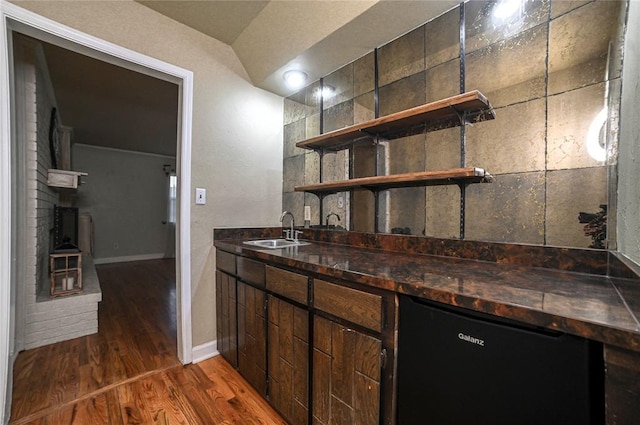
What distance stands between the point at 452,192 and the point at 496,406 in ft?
3.30

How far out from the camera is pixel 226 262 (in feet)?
6.66

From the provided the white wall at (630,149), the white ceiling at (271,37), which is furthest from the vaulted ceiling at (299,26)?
the white wall at (630,149)

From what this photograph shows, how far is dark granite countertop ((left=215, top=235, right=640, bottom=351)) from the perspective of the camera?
62cm

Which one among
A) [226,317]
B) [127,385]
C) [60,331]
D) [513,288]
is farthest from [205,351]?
[513,288]

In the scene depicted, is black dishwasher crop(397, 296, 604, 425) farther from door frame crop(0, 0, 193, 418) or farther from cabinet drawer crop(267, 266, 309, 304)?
door frame crop(0, 0, 193, 418)

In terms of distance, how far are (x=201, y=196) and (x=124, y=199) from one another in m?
5.08

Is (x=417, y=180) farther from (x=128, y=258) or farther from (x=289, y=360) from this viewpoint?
(x=128, y=258)

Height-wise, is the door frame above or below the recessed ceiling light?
below

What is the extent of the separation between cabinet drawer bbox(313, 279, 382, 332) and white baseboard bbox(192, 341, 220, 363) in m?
1.41

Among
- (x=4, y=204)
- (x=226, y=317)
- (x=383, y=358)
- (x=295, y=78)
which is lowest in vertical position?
(x=226, y=317)

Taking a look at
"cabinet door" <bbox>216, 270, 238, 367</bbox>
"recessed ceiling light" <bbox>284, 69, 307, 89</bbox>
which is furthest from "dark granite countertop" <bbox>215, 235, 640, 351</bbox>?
"recessed ceiling light" <bbox>284, 69, 307, 89</bbox>

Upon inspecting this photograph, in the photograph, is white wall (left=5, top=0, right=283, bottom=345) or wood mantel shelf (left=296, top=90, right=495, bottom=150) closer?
wood mantel shelf (left=296, top=90, right=495, bottom=150)

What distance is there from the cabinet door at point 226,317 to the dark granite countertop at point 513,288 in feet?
2.41

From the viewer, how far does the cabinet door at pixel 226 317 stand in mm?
1938
